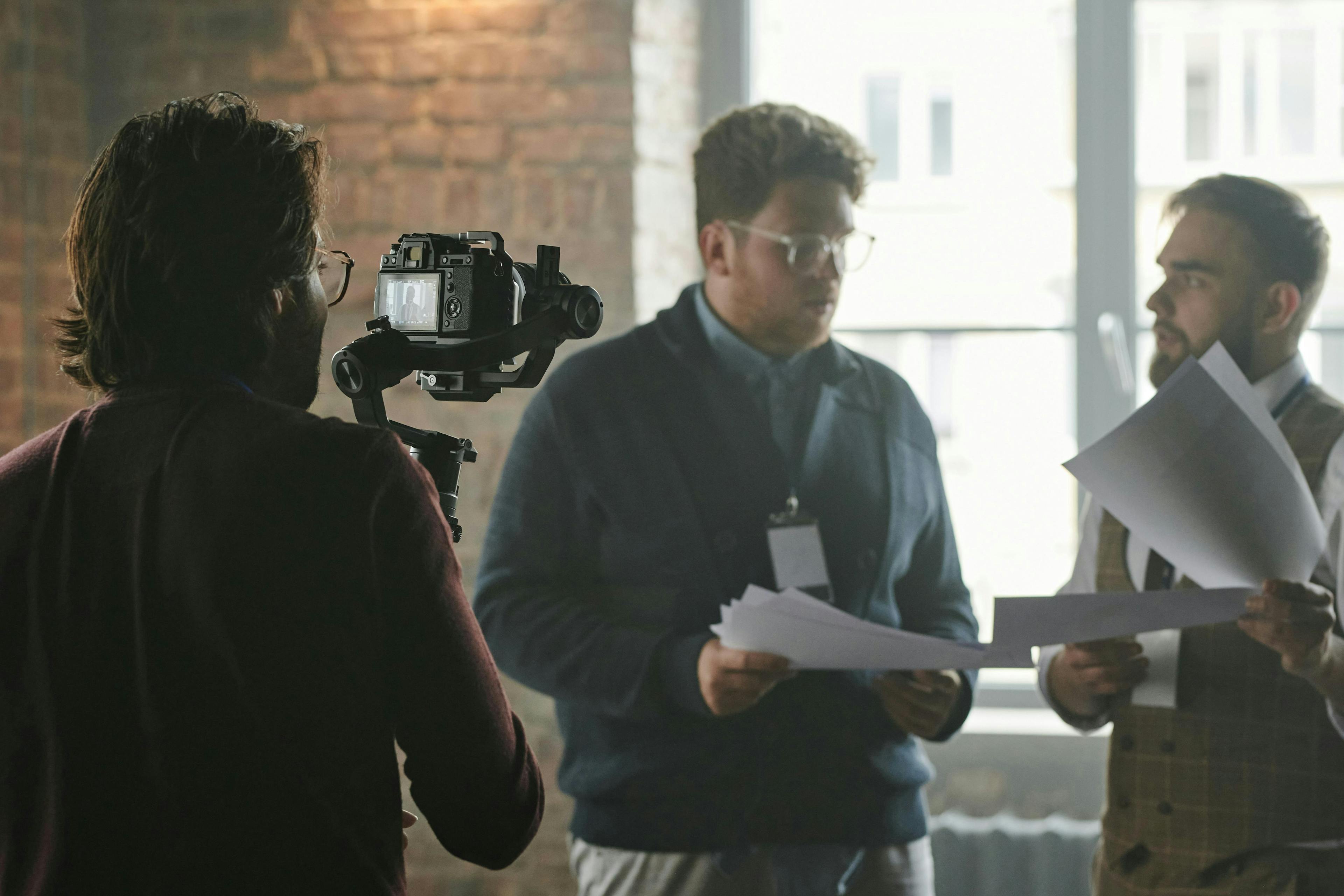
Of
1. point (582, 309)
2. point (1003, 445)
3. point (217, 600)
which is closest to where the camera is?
point (217, 600)

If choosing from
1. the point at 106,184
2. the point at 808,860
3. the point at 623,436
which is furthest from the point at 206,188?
the point at 808,860

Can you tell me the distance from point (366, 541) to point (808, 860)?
3.45ft

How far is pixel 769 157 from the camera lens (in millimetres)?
1931

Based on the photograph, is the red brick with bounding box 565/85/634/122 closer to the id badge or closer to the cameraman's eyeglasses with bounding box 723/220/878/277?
the cameraman's eyeglasses with bounding box 723/220/878/277

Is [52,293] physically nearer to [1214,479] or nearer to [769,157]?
[769,157]

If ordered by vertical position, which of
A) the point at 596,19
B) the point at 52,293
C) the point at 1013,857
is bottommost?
the point at 1013,857

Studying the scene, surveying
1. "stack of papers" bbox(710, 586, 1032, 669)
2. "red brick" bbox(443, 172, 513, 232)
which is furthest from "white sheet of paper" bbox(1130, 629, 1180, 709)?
"red brick" bbox(443, 172, 513, 232)

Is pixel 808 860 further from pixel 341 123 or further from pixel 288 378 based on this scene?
pixel 341 123

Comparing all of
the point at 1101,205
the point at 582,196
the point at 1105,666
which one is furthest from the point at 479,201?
the point at 1105,666

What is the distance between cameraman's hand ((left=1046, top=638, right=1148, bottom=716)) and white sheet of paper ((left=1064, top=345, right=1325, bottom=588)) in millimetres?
220

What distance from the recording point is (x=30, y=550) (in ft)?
2.86

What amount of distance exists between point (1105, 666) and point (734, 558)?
20.7 inches

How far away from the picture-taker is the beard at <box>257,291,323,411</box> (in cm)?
94

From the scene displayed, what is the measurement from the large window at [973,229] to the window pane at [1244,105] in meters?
0.18
